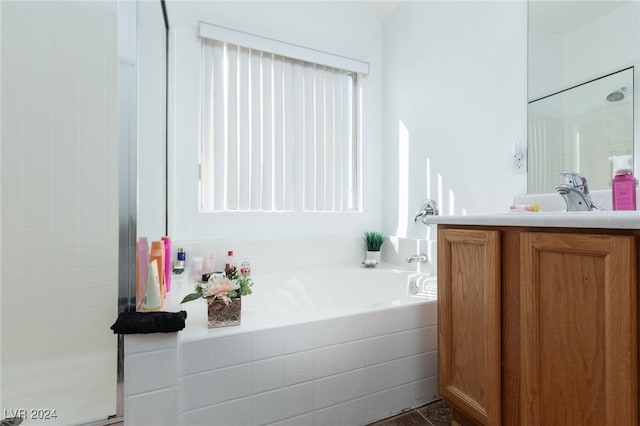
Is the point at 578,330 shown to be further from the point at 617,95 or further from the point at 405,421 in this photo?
the point at 617,95

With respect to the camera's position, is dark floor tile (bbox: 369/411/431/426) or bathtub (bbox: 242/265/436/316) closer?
dark floor tile (bbox: 369/411/431/426)

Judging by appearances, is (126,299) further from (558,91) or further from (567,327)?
(558,91)

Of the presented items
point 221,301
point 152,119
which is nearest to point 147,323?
point 221,301

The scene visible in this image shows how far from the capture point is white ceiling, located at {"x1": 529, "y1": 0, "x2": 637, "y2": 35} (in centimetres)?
124

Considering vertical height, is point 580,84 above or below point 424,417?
above

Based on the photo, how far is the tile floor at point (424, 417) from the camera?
1.27 meters

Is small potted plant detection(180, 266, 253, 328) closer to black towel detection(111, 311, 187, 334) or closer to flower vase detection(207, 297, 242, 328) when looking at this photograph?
flower vase detection(207, 297, 242, 328)

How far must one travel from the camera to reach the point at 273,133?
2236mm

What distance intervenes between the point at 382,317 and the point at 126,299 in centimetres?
98

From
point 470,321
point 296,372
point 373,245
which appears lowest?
point 296,372

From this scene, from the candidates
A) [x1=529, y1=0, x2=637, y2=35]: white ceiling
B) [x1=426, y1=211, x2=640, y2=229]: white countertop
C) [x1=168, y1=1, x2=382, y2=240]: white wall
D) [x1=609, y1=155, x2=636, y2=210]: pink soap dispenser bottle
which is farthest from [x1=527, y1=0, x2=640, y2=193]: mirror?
[x1=168, y1=1, x2=382, y2=240]: white wall

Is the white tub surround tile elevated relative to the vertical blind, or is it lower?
lower

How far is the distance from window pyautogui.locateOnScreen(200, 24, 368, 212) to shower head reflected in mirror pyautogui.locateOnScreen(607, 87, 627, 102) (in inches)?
63.7

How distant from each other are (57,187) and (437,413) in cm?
223
